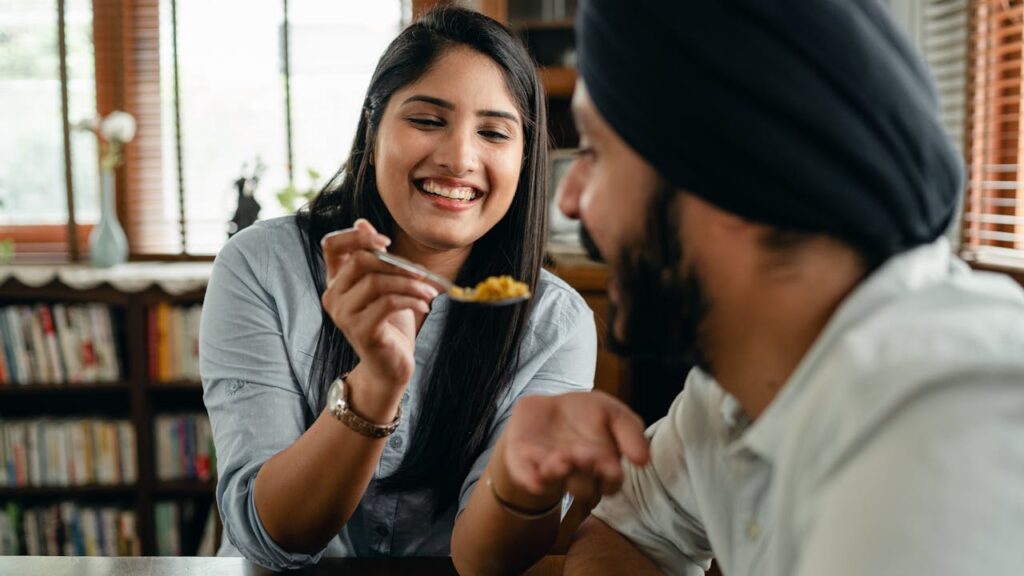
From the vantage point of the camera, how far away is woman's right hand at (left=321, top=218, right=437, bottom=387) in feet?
3.61

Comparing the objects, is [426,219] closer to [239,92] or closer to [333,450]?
[333,450]

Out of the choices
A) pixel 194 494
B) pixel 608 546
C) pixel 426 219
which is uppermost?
pixel 426 219

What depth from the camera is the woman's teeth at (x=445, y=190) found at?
1469 millimetres

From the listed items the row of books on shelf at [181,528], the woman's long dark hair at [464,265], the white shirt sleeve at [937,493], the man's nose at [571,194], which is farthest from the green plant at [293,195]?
the white shirt sleeve at [937,493]

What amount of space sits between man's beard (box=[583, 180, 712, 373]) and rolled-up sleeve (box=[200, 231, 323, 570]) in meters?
0.67

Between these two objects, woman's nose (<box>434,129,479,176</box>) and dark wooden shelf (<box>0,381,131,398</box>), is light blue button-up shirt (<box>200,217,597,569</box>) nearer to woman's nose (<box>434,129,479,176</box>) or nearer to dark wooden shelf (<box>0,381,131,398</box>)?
woman's nose (<box>434,129,479,176</box>)

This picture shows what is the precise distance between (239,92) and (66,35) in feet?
2.32

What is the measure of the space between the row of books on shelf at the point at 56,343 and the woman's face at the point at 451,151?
2.13 metres

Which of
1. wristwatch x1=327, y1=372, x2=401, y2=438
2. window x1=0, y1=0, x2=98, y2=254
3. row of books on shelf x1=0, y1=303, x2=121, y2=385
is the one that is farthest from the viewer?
window x1=0, y1=0, x2=98, y2=254

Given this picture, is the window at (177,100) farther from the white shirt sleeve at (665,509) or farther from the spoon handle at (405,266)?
the white shirt sleeve at (665,509)

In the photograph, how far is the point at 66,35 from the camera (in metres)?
3.65

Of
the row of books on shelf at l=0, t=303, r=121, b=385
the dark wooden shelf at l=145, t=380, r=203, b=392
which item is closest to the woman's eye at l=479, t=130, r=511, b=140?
the dark wooden shelf at l=145, t=380, r=203, b=392

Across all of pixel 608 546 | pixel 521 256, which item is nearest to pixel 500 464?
pixel 608 546

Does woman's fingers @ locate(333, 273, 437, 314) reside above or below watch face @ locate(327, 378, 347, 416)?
above
